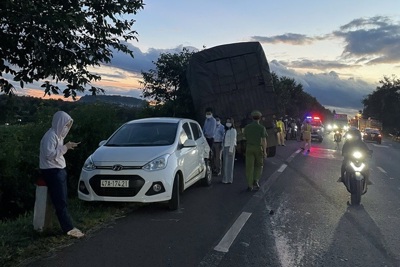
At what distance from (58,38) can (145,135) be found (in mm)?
4732

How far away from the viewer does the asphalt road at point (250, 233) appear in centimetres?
504

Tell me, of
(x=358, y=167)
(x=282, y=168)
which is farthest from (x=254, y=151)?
(x=282, y=168)

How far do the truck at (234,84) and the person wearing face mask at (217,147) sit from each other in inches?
63.4

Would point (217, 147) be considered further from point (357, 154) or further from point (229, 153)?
point (357, 154)

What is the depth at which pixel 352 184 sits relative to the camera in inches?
338

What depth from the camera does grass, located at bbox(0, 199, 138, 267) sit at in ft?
16.2

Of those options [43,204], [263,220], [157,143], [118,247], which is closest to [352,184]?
[263,220]

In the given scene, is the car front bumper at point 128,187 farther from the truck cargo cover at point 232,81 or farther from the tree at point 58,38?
the truck cargo cover at point 232,81

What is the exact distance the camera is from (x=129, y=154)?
7398 millimetres

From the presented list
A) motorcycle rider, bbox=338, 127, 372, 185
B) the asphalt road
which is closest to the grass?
the asphalt road

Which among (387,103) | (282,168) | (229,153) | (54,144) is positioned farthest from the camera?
(387,103)

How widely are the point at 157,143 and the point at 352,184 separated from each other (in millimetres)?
4146

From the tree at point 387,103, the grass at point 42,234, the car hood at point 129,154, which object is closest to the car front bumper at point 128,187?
the car hood at point 129,154

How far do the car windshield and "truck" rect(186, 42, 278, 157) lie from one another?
5.12 meters
